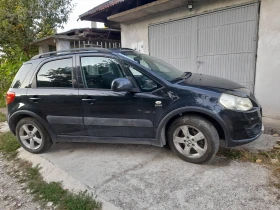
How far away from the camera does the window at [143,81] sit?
2.89 m

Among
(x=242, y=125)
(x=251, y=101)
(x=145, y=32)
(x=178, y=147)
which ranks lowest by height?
(x=178, y=147)

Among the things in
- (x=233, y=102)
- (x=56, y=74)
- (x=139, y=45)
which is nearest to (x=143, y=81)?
(x=233, y=102)

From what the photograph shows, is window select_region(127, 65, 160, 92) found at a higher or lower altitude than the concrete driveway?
higher

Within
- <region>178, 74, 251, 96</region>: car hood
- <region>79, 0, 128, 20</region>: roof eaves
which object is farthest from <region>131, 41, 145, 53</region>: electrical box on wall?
<region>178, 74, 251, 96</region>: car hood

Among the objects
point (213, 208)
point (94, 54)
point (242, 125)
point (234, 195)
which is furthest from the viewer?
point (94, 54)

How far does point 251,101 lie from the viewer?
278 centimetres

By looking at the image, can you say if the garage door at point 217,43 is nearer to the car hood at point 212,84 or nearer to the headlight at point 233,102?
the car hood at point 212,84

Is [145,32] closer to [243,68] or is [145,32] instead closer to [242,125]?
[243,68]

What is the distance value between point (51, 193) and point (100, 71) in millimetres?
1811

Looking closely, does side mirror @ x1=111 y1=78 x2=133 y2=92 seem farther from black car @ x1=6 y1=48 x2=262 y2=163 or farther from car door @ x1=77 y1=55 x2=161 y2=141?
car door @ x1=77 y1=55 x2=161 y2=141

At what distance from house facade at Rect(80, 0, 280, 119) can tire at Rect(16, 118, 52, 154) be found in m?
4.25

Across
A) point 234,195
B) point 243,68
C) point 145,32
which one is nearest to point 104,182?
point 234,195

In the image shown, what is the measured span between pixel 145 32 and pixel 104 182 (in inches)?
212

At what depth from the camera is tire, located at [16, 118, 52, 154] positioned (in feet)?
11.5
